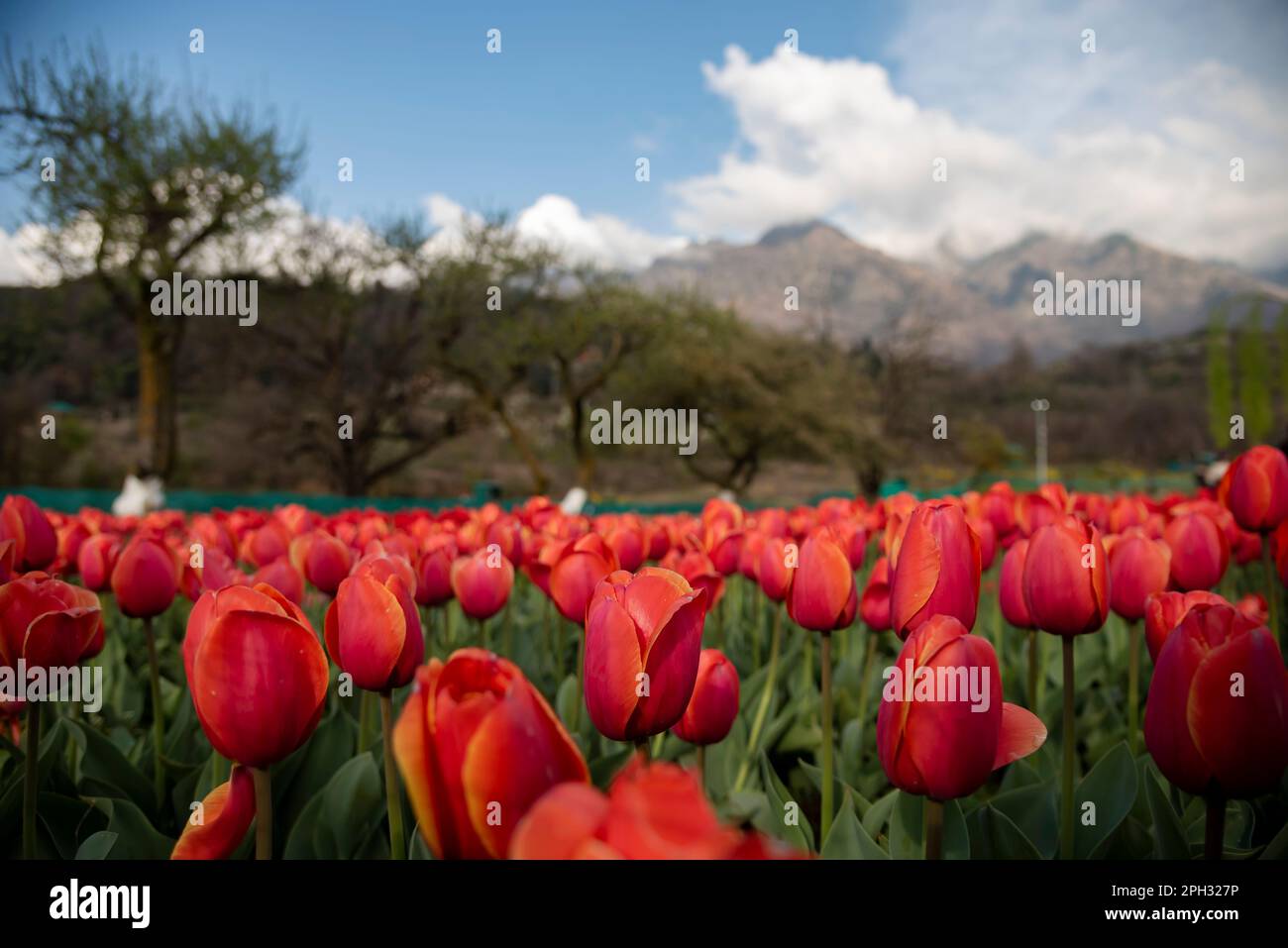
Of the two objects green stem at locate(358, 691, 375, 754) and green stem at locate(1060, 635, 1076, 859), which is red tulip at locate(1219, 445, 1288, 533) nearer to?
green stem at locate(1060, 635, 1076, 859)

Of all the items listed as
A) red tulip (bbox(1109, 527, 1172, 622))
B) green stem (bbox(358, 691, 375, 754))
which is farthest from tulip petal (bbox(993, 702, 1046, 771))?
green stem (bbox(358, 691, 375, 754))

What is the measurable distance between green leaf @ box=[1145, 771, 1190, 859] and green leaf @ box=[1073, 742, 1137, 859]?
2.3 inches

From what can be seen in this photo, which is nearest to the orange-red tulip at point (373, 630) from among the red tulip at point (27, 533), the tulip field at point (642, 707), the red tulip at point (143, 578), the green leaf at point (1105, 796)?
the tulip field at point (642, 707)

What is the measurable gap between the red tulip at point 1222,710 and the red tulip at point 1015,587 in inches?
26.8

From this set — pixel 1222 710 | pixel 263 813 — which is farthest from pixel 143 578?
pixel 1222 710

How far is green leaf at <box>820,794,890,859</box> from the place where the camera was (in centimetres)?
109

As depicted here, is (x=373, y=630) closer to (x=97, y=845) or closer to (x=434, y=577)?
(x=97, y=845)

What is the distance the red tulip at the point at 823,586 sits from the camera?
154cm

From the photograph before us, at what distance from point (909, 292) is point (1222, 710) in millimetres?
45303

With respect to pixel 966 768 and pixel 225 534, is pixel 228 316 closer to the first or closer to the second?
pixel 225 534

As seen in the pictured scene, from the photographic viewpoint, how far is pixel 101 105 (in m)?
16.5
